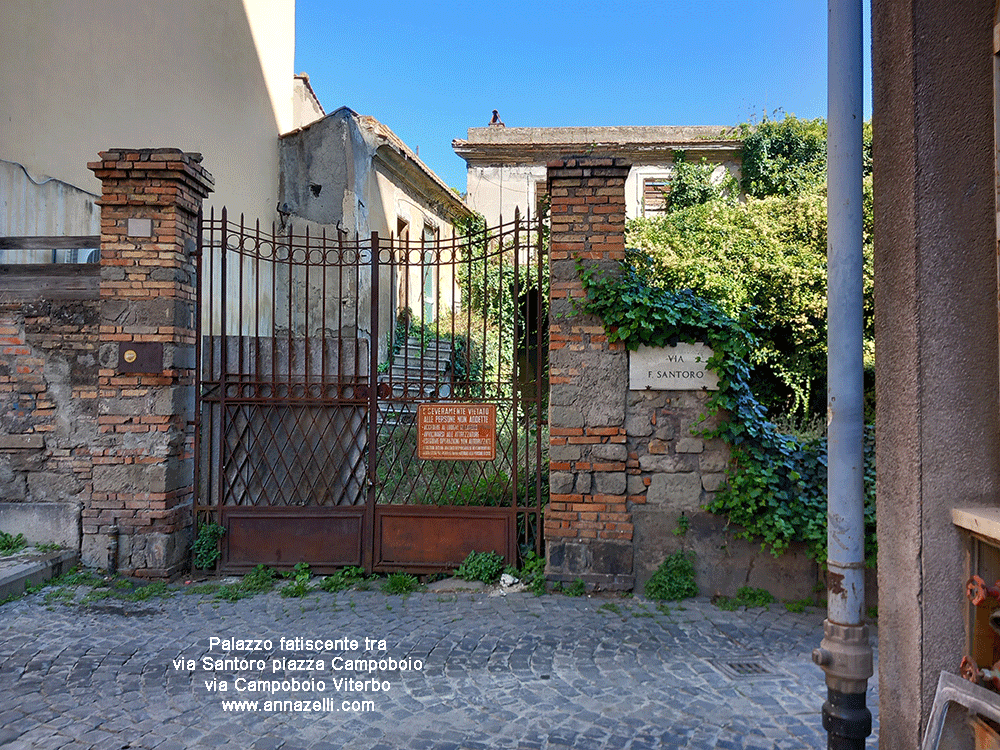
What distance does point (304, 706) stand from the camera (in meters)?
3.64

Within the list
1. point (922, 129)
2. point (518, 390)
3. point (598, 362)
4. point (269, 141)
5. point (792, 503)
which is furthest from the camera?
point (269, 141)

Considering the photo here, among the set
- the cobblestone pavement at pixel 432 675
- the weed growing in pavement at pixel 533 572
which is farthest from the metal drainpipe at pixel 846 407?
the weed growing in pavement at pixel 533 572

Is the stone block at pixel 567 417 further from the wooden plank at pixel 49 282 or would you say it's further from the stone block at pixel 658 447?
the wooden plank at pixel 49 282

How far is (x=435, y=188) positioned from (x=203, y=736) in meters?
12.8

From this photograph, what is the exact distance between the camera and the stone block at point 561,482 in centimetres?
552

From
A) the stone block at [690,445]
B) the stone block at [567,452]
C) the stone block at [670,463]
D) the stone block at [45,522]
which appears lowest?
the stone block at [45,522]

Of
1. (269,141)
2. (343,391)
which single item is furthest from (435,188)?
(343,391)

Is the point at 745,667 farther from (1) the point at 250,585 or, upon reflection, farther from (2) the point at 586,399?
(1) the point at 250,585

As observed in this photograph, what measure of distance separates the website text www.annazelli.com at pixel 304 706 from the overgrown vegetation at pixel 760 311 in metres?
3.13

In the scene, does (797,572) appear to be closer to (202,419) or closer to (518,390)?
(518,390)

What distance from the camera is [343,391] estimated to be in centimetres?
612

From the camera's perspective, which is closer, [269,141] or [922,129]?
[922,129]

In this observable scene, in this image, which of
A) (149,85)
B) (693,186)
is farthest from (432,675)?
(693,186)

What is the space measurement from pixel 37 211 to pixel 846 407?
8236 mm
